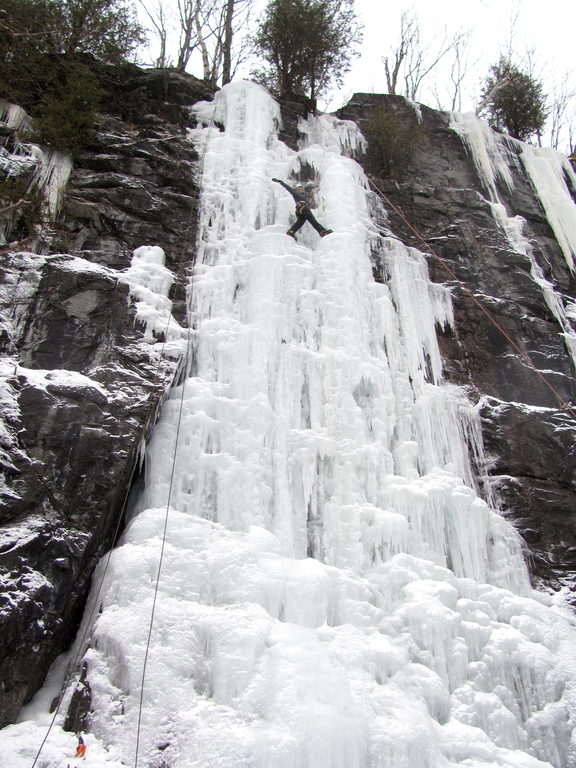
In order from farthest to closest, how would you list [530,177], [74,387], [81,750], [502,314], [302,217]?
[530,177]
[502,314]
[302,217]
[74,387]
[81,750]

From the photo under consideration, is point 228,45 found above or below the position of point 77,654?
above

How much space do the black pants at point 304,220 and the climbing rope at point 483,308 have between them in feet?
6.37

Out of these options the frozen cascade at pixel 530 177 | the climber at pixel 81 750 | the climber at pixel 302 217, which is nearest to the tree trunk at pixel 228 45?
the frozen cascade at pixel 530 177

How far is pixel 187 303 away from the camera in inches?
292

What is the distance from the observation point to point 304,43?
40.9 feet

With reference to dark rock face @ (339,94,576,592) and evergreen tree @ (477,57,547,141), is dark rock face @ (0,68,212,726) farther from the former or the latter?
evergreen tree @ (477,57,547,141)

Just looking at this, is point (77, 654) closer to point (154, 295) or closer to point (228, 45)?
point (154, 295)

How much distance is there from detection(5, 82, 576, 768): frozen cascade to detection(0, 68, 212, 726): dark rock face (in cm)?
32

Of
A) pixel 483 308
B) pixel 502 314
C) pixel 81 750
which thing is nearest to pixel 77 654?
pixel 81 750

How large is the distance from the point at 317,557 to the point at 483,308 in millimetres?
4731

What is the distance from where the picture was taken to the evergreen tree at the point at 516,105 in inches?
529

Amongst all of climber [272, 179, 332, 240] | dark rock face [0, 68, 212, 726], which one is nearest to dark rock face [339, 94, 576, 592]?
climber [272, 179, 332, 240]

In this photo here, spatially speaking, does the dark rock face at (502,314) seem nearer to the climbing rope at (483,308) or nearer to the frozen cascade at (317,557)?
the climbing rope at (483,308)

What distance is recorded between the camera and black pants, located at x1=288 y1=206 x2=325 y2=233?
336 inches
